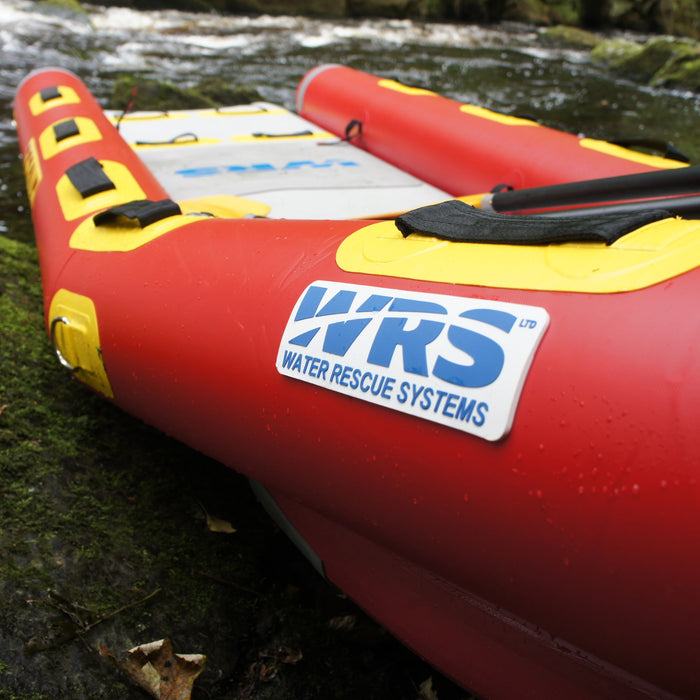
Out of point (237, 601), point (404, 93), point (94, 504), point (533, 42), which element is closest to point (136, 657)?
point (237, 601)

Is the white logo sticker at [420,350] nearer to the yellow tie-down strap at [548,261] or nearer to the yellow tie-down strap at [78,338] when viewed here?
the yellow tie-down strap at [548,261]

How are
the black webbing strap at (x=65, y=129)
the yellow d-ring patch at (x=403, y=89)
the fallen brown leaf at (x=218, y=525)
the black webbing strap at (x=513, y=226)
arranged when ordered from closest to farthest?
the black webbing strap at (x=513, y=226) → the fallen brown leaf at (x=218, y=525) → the black webbing strap at (x=65, y=129) → the yellow d-ring patch at (x=403, y=89)

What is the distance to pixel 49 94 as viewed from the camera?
260cm

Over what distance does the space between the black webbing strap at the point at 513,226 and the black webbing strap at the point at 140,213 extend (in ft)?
2.00

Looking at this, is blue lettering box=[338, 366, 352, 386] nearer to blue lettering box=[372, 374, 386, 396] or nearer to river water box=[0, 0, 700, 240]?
blue lettering box=[372, 374, 386, 396]

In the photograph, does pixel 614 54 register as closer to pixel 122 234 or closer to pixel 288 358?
pixel 122 234

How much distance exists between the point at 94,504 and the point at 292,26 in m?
8.88

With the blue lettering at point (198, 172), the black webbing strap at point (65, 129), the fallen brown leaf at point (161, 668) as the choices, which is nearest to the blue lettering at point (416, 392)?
the fallen brown leaf at point (161, 668)

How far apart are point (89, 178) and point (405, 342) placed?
123 centimetres

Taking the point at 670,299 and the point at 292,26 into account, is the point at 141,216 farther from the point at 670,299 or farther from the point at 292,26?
the point at 292,26

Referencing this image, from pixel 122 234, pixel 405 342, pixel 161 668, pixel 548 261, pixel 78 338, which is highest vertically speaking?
pixel 548 261

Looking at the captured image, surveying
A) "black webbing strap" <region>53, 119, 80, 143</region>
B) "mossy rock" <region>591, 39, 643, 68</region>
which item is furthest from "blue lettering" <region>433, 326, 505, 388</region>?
"mossy rock" <region>591, 39, 643, 68</region>

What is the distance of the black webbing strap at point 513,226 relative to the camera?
33.6 inches

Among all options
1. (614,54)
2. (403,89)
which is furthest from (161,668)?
(614,54)
